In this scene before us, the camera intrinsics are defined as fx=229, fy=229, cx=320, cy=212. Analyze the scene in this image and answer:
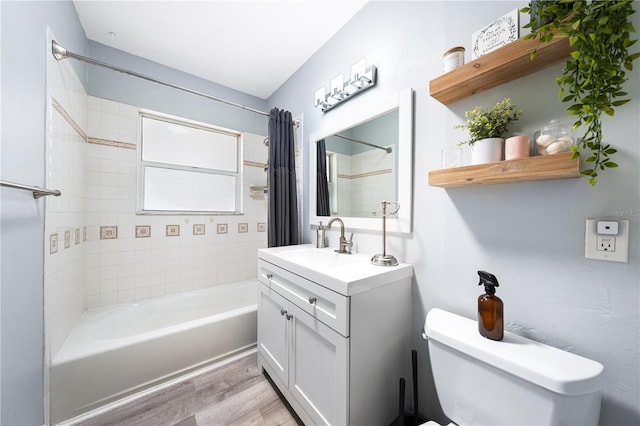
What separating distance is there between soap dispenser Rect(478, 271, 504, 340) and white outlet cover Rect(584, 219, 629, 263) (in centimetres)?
29

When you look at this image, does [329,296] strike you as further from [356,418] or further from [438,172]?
[438,172]

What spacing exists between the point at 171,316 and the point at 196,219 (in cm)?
94

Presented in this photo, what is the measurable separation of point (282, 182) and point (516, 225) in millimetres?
1645

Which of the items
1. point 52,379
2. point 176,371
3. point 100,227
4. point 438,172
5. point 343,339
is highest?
point 438,172

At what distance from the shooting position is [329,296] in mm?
1003

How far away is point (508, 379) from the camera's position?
2.27 ft

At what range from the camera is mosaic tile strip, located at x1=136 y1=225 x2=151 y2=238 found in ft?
6.96

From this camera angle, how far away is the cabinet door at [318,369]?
956 millimetres

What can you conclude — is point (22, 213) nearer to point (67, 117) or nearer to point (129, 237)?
point (67, 117)

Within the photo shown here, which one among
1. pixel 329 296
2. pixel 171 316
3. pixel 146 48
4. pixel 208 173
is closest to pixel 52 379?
pixel 171 316

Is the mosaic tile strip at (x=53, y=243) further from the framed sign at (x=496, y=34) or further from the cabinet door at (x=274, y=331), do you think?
the framed sign at (x=496, y=34)

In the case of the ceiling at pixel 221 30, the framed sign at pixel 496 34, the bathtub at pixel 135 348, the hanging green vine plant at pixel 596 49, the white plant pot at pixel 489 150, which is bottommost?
the bathtub at pixel 135 348

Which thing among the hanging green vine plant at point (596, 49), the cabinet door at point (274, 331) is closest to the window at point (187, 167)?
the cabinet door at point (274, 331)

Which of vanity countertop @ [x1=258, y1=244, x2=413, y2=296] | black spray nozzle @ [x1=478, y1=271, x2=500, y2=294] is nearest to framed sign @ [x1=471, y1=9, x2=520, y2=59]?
black spray nozzle @ [x1=478, y1=271, x2=500, y2=294]
